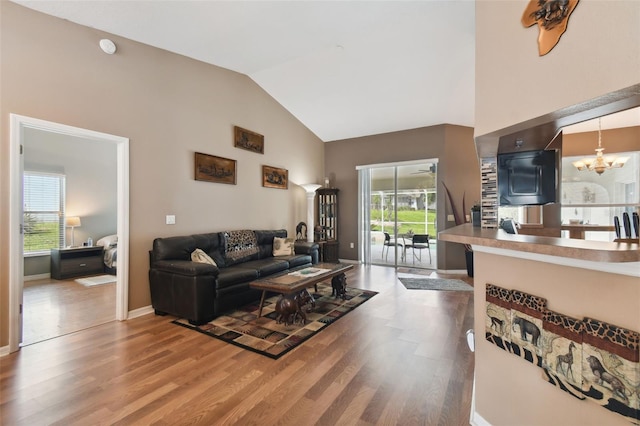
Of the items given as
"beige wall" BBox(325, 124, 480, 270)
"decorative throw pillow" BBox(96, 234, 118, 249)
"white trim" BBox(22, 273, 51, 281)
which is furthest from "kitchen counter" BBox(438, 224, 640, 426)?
"white trim" BBox(22, 273, 51, 281)

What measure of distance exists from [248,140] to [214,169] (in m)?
0.95

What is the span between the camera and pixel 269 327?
2.95 metres

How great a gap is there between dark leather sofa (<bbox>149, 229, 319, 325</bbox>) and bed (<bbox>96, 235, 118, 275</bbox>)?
2.70 m

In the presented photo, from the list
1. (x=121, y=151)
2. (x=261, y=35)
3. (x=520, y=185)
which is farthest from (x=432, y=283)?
(x=121, y=151)

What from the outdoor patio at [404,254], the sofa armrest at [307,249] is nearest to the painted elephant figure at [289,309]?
the sofa armrest at [307,249]

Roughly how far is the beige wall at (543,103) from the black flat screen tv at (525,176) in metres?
0.58

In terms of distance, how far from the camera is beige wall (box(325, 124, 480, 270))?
573 centimetres

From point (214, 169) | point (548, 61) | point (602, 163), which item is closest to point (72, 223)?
point (214, 169)

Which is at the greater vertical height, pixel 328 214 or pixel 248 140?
pixel 248 140

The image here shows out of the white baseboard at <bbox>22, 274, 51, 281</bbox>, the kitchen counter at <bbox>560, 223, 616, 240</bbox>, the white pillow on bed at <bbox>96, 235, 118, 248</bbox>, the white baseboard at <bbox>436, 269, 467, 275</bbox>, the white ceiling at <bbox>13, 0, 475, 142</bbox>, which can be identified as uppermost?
the white ceiling at <bbox>13, 0, 475, 142</bbox>

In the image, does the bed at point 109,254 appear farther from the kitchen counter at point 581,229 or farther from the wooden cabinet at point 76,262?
the kitchen counter at point 581,229

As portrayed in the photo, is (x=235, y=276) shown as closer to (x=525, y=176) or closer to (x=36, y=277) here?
(x=525, y=176)

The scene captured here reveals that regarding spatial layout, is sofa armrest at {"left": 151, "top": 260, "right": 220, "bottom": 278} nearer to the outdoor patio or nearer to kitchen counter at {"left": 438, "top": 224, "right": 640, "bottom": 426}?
kitchen counter at {"left": 438, "top": 224, "right": 640, "bottom": 426}

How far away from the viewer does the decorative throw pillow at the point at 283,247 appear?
490 cm
